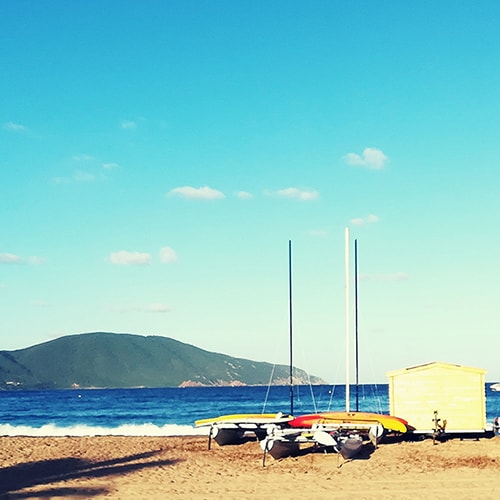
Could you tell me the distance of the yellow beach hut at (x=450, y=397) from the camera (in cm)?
2373

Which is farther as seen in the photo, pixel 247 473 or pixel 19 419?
pixel 19 419

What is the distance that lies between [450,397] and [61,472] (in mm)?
12069

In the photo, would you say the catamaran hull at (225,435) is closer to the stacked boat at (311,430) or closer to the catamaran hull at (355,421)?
the stacked boat at (311,430)

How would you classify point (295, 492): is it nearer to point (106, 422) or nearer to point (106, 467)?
point (106, 467)

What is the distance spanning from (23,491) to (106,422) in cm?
4505

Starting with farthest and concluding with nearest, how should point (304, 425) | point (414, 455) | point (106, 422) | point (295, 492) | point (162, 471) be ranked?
point (106, 422)
point (304, 425)
point (414, 455)
point (162, 471)
point (295, 492)

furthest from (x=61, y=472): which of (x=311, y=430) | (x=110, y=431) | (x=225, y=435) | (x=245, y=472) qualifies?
(x=110, y=431)

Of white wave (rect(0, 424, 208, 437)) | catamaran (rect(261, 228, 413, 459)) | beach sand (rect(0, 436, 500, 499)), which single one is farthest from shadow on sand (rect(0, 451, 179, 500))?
white wave (rect(0, 424, 208, 437))

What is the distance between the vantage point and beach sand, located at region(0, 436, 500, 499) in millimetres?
16625

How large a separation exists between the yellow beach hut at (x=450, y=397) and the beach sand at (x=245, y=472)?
637 mm

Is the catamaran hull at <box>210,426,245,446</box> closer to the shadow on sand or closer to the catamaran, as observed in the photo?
the catamaran

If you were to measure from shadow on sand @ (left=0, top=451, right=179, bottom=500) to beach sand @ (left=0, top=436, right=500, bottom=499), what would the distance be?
2 cm

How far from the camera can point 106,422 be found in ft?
199

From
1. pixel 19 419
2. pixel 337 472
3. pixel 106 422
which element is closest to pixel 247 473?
pixel 337 472
